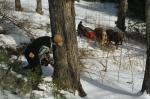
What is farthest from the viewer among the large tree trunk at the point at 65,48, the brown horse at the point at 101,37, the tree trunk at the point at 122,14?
the tree trunk at the point at 122,14

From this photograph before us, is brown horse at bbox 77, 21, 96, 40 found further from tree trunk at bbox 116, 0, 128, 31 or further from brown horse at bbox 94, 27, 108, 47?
tree trunk at bbox 116, 0, 128, 31

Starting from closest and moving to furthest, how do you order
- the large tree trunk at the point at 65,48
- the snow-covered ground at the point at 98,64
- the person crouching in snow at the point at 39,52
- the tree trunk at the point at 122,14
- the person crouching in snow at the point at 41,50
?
the large tree trunk at the point at 65,48 → the person crouching in snow at the point at 41,50 → the person crouching in snow at the point at 39,52 → the snow-covered ground at the point at 98,64 → the tree trunk at the point at 122,14

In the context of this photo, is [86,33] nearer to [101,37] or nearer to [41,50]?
[101,37]

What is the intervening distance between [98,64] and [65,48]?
4.24 m

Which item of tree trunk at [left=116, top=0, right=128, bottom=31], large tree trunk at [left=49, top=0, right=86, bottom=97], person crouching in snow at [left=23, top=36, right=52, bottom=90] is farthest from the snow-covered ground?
tree trunk at [left=116, top=0, right=128, bottom=31]

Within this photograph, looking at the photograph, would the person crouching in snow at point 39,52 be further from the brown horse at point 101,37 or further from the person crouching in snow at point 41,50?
the brown horse at point 101,37

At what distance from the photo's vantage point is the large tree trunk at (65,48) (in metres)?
8.29

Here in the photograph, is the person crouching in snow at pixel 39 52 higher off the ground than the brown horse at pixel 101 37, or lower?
higher

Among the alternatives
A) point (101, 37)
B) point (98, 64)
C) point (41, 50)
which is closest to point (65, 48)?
point (41, 50)

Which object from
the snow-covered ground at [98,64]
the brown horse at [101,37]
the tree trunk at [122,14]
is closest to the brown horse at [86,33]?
the brown horse at [101,37]

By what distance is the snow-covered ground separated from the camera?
8.97 m

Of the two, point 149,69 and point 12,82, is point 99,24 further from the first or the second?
point 12,82

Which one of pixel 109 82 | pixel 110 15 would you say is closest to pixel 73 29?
pixel 109 82

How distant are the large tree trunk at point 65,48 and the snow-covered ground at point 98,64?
8.2 inches
